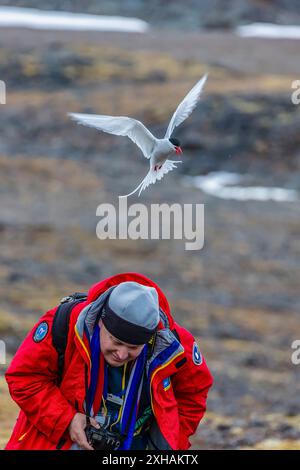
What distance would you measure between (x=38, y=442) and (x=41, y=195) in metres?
27.5

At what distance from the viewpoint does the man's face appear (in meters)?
4.52

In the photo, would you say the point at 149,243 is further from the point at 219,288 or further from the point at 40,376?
the point at 40,376

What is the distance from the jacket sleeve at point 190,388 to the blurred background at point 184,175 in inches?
193

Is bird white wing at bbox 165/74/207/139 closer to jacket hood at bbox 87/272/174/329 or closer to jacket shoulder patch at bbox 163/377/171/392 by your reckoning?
jacket hood at bbox 87/272/174/329

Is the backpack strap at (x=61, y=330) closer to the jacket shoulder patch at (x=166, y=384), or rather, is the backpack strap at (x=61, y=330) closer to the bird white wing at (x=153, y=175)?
the jacket shoulder patch at (x=166, y=384)

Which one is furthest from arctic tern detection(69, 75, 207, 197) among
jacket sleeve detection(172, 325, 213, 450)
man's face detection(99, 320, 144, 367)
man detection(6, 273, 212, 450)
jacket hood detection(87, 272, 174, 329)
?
jacket sleeve detection(172, 325, 213, 450)

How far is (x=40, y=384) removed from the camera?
181 inches

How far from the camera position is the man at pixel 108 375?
4.52 meters

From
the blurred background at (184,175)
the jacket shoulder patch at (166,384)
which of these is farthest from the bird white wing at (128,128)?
the blurred background at (184,175)

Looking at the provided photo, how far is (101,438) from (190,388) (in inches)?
18.5

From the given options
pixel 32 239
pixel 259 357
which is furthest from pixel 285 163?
pixel 259 357

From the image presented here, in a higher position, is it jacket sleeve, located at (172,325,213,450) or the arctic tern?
the arctic tern

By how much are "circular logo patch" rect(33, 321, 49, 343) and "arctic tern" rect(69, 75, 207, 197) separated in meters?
0.67

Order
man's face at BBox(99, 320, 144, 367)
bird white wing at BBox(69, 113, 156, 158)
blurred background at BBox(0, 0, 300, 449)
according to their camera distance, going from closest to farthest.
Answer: man's face at BBox(99, 320, 144, 367) < bird white wing at BBox(69, 113, 156, 158) < blurred background at BBox(0, 0, 300, 449)
